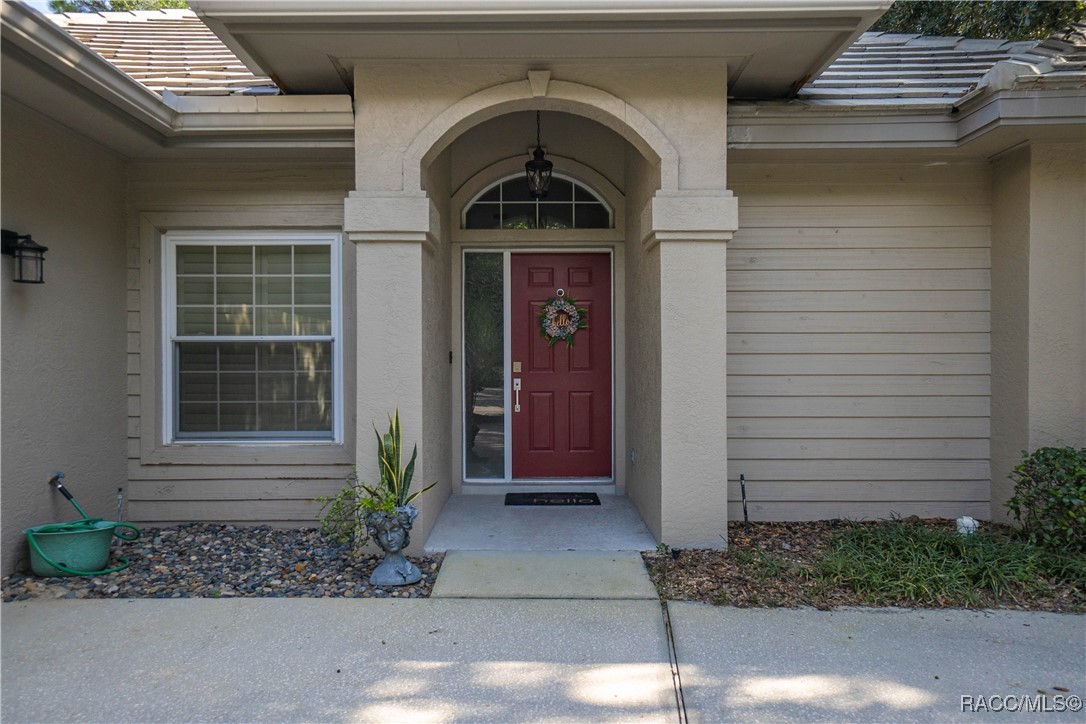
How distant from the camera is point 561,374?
6012mm

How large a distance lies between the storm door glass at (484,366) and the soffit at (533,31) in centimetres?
201

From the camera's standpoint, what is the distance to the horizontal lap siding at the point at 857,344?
5.29 metres

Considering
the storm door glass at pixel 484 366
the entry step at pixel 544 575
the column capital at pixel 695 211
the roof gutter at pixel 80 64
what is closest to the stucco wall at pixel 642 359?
the column capital at pixel 695 211

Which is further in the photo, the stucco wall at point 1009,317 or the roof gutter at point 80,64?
the stucco wall at point 1009,317

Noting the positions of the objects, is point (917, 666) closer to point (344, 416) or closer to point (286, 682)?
point (286, 682)

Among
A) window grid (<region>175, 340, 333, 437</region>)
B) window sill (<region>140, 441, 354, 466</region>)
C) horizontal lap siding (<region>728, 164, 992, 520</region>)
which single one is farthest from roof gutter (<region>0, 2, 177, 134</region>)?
horizontal lap siding (<region>728, 164, 992, 520</region>)

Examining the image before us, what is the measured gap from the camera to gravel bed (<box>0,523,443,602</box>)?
394 centimetres

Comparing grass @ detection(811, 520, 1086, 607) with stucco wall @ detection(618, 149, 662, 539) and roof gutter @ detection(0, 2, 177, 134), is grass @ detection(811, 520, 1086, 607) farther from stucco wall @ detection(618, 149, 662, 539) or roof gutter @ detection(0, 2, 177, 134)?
roof gutter @ detection(0, 2, 177, 134)

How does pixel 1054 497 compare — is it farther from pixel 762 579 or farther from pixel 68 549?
pixel 68 549

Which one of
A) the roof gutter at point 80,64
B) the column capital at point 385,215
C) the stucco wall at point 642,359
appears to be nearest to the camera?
the roof gutter at point 80,64

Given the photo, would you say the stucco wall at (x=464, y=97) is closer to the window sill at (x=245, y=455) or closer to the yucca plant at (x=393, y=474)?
the yucca plant at (x=393, y=474)

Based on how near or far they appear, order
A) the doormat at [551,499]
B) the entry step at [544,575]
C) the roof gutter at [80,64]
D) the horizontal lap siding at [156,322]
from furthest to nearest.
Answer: the doormat at [551,499], the horizontal lap siding at [156,322], the entry step at [544,575], the roof gutter at [80,64]

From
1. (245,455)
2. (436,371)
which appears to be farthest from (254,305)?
(436,371)

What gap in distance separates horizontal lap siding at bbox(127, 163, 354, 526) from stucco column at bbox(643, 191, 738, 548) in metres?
2.63
